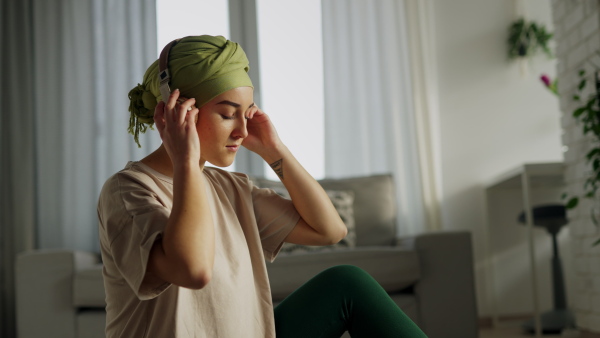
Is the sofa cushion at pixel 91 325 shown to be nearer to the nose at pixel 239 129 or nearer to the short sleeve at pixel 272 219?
the short sleeve at pixel 272 219

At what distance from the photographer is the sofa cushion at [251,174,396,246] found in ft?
10.8

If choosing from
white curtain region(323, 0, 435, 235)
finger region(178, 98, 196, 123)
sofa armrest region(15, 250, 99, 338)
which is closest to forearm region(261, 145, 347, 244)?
finger region(178, 98, 196, 123)

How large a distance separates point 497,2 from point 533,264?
1.74 m

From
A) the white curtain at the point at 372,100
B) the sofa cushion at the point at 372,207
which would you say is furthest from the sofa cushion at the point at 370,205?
the white curtain at the point at 372,100

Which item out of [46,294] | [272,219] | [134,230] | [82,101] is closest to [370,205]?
[46,294]

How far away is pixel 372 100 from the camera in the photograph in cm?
389

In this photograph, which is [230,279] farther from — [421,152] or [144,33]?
[144,33]

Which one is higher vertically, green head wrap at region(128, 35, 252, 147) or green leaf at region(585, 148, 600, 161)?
green head wrap at region(128, 35, 252, 147)

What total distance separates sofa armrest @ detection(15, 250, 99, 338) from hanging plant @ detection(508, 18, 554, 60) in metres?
2.84

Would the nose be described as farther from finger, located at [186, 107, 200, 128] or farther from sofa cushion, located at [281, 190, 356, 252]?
sofa cushion, located at [281, 190, 356, 252]

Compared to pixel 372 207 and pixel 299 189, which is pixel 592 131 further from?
pixel 299 189

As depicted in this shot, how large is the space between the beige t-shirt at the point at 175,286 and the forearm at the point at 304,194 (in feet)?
0.14

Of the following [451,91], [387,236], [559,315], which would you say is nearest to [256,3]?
[451,91]

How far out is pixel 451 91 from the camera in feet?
13.1
